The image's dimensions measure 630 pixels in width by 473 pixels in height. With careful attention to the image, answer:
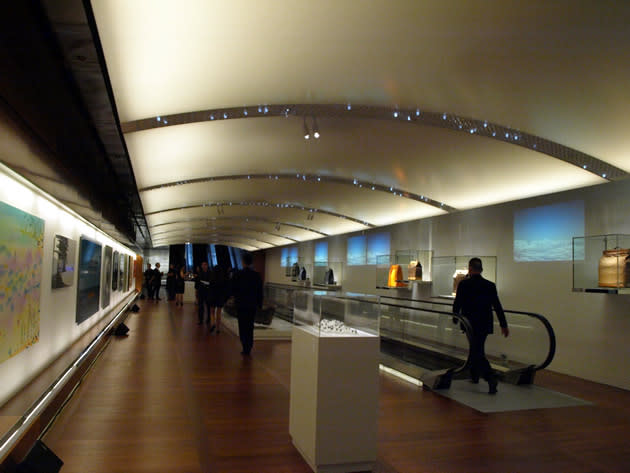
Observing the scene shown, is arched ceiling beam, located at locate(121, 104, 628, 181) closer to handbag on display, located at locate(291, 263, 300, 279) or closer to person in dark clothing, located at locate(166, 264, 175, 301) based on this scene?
handbag on display, located at locate(291, 263, 300, 279)

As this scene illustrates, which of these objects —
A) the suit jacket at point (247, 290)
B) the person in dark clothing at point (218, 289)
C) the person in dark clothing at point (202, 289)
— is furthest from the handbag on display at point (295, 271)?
the suit jacket at point (247, 290)

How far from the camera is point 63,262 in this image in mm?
6184

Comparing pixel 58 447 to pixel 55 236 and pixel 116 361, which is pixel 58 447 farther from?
pixel 116 361

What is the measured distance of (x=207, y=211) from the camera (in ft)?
59.6

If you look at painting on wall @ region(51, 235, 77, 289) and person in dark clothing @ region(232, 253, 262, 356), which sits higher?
painting on wall @ region(51, 235, 77, 289)

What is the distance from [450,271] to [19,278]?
968 centimetres

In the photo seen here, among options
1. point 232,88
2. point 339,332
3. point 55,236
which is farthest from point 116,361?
point 339,332

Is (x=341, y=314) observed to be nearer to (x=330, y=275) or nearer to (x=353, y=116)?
(x=353, y=116)

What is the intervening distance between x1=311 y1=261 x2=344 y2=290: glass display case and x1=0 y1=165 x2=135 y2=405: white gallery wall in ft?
41.1

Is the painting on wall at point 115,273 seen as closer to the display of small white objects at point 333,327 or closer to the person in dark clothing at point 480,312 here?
the person in dark clothing at point 480,312

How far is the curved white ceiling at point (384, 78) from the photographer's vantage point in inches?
169

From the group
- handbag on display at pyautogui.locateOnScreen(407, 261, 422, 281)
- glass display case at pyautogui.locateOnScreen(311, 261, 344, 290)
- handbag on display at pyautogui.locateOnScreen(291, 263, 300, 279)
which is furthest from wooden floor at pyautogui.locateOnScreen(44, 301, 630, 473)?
handbag on display at pyautogui.locateOnScreen(291, 263, 300, 279)

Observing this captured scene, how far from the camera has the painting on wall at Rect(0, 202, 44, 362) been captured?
145 inches

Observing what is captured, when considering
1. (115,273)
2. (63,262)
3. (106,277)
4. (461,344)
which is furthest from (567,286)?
(115,273)
